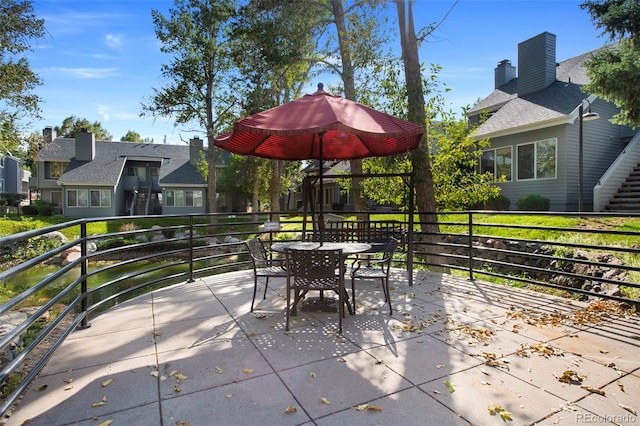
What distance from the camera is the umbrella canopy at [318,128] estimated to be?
3227 millimetres

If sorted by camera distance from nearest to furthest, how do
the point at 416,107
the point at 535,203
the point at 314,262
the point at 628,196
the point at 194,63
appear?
the point at 314,262 → the point at 416,107 → the point at 628,196 → the point at 535,203 → the point at 194,63

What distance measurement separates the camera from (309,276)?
3422mm

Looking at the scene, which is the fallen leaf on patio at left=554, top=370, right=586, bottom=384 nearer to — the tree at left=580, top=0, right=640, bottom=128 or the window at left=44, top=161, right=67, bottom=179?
the tree at left=580, top=0, right=640, bottom=128

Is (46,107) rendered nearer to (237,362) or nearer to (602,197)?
(237,362)

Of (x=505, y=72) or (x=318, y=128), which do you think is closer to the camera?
(x=318, y=128)

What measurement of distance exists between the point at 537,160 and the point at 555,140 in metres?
0.84

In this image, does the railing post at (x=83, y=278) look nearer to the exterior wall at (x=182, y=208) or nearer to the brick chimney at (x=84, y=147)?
the exterior wall at (x=182, y=208)

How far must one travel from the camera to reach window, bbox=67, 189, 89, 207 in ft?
78.8

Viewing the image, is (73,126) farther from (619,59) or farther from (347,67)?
(619,59)

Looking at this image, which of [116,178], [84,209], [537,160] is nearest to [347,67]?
[537,160]

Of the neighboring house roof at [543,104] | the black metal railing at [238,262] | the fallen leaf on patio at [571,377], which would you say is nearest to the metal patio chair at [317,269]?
the black metal railing at [238,262]

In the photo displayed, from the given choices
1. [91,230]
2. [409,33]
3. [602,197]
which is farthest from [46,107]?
[602,197]

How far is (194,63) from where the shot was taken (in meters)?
16.4

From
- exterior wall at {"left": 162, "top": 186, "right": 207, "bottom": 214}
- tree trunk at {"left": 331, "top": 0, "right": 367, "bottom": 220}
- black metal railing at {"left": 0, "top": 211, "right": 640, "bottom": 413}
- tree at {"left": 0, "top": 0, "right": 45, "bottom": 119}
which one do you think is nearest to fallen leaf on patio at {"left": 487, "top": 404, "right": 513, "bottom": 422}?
black metal railing at {"left": 0, "top": 211, "right": 640, "bottom": 413}
